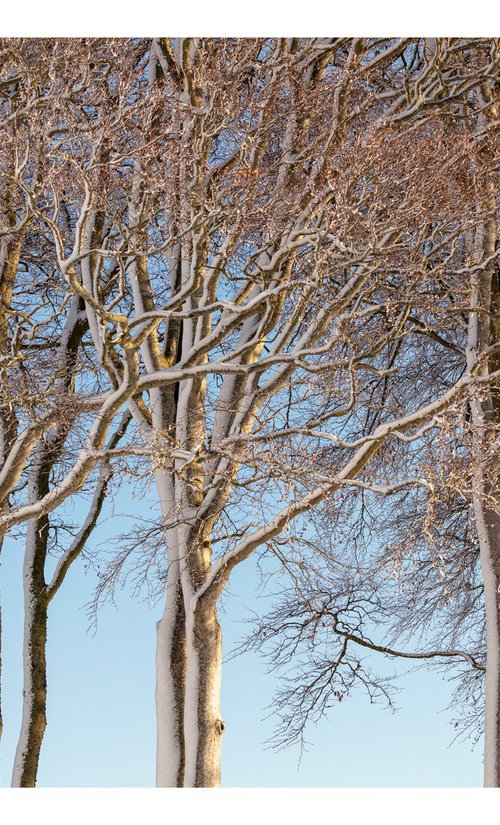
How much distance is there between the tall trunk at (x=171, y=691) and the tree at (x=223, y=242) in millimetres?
16

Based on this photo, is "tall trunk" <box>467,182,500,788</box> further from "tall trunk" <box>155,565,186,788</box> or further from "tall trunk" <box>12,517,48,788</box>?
"tall trunk" <box>12,517,48,788</box>

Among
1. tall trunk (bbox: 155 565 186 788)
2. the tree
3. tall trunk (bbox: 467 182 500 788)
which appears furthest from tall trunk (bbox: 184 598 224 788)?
tall trunk (bbox: 467 182 500 788)

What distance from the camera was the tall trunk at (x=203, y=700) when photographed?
24.7 feet

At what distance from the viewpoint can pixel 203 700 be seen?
7.61 metres

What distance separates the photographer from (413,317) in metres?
9.59

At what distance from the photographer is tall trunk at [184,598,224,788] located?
7.52 meters

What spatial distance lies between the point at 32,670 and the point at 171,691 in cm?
238

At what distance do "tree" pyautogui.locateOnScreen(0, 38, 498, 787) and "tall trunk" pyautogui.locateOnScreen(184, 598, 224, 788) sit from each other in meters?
0.02

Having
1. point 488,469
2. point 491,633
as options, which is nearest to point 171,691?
point 491,633

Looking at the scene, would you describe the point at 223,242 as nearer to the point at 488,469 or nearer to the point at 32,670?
the point at 488,469

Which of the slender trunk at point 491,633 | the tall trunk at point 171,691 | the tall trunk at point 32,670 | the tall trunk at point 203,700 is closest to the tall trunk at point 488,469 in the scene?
the slender trunk at point 491,633
